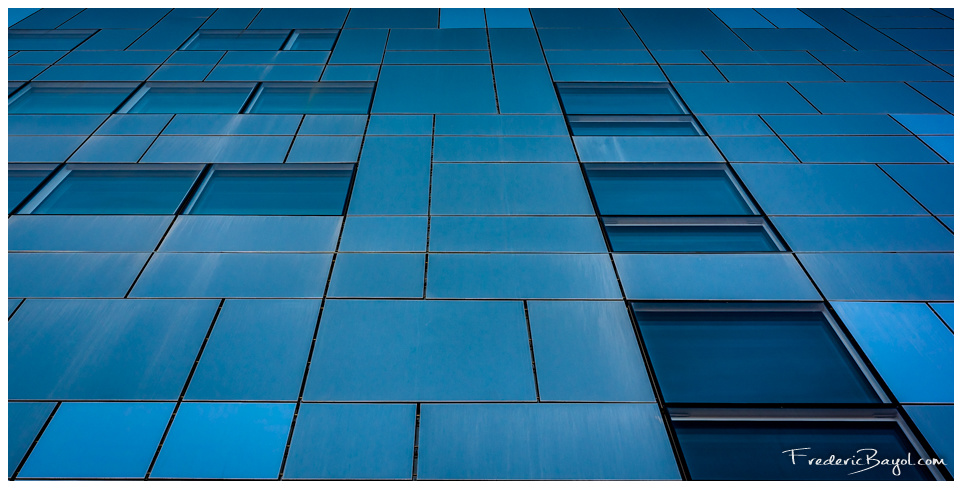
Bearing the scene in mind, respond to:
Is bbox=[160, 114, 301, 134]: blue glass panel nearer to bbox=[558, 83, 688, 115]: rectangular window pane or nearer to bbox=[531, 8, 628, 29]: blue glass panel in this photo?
bbox=[558, 83, 688, 115]: rectangular window pane

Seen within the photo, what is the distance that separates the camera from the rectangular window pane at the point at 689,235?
3457mm

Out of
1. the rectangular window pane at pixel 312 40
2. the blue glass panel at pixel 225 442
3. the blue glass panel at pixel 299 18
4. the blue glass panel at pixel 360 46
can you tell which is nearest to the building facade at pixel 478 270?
the blue glass panel at pixel 225 442

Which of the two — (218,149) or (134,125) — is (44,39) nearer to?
(134,125)

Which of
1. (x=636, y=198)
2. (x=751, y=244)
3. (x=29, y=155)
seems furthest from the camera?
(x=29, y=155)

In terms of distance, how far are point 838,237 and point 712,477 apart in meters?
2.06

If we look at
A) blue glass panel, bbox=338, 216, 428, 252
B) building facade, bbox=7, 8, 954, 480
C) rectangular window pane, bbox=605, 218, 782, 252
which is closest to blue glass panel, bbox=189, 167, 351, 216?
building facade, bbox=7, 8, 954, 480

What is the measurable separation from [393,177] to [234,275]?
135 cm

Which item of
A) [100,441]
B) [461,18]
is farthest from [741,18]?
[100,441]

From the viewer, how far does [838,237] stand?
11.5ft

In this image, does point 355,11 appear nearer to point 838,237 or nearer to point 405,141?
point 405,141

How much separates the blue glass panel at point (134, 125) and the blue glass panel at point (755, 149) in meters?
4.60

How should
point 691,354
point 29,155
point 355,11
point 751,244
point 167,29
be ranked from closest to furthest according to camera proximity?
1. point 691,354
2. point 751,244
3. point 29,155
4. point 167,29
5. point 355,11

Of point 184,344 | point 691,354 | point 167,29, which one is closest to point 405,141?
point 184,344

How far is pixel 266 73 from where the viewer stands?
18.8ft
